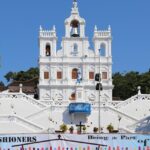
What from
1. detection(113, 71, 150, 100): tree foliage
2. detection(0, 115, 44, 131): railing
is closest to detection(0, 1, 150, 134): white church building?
detection(0, 115, 44, 131): railing

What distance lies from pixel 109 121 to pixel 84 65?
16.3 meters

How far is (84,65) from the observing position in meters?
75.6

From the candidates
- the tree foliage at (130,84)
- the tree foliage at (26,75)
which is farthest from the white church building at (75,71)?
the tree foliage at (26,75)

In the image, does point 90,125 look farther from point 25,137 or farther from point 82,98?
point 25,137

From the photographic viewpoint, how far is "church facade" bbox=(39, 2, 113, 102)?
7444cm

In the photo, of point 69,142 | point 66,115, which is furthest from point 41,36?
point 69,142

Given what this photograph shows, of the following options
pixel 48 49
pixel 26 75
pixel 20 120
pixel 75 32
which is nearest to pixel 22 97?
pixel 20 120

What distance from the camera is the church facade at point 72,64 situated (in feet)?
244

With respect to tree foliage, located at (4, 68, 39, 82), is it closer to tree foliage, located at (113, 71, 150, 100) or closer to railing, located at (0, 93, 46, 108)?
tree foliage, located at (113, 71, 150, 100)

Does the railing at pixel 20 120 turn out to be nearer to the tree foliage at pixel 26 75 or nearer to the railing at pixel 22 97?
Answer: the railing at pixel 22 97

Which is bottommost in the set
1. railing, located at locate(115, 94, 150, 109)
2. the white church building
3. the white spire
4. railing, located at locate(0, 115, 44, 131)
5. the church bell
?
railing, located at locate(0, 115, 44, 131)

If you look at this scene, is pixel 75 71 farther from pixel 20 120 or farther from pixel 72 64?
pixel 20 120

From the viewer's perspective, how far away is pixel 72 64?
76.1 meters

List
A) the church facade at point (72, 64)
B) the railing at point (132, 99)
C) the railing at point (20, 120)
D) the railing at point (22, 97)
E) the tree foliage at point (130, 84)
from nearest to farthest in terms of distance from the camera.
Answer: the railing at point (20, 120) < the railing at point (22, 97) < the railing at point (132, 99) < the church facade at point (72, 64) < the tree foliage at point (130, 84)
